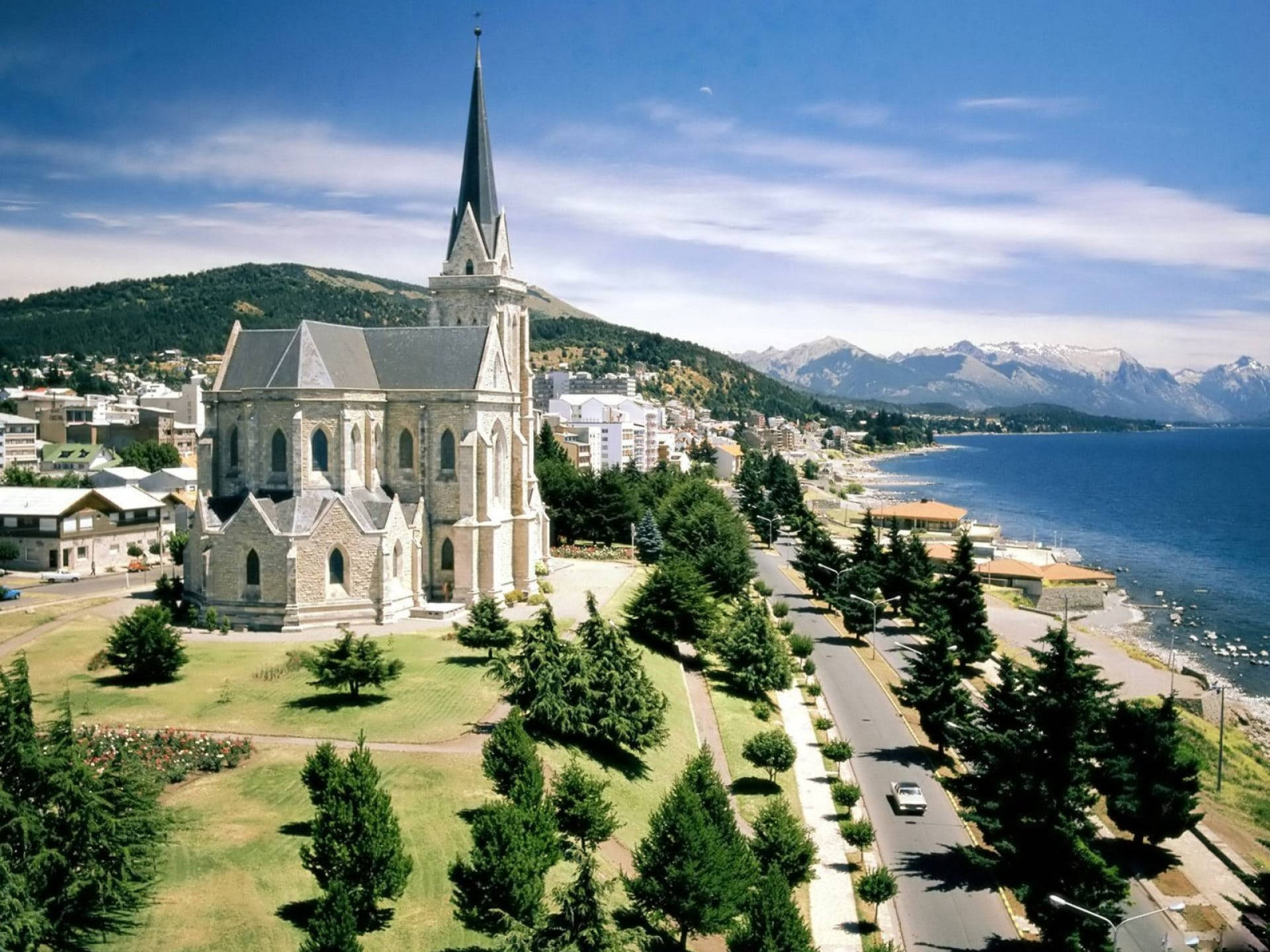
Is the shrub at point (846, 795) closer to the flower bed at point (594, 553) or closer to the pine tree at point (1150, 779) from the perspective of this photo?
the pine tree at point (1150, 779)

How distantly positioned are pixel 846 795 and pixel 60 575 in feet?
153

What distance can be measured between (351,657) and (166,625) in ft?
26.2

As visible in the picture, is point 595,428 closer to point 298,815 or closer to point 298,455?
point 298,455

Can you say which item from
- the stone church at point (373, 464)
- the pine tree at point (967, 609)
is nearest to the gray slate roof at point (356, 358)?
the stone church at point (373, 464)

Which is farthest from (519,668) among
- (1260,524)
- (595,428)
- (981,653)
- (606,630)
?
(1260,524)

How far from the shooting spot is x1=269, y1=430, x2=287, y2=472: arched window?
1908 inches

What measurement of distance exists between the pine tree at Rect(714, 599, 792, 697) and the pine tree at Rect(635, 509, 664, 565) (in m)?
23.9

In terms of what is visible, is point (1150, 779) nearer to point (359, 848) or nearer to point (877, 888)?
point (877, 888)

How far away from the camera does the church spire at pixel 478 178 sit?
5534cm

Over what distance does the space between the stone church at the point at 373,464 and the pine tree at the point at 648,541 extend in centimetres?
1527

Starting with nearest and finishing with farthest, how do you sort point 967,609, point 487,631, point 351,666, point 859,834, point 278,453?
1. point 859,834
2. point 351,666
3. point 487,631
4. point 278,453
5. point 967,609

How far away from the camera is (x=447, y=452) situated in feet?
168

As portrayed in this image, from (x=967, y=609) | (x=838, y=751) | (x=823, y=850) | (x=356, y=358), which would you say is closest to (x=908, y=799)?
(x=838, y=751)

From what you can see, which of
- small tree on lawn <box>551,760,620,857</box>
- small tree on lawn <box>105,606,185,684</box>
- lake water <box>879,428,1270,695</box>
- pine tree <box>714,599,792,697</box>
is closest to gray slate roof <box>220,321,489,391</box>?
small tree on lawn <box>105,606,185,684</box>
